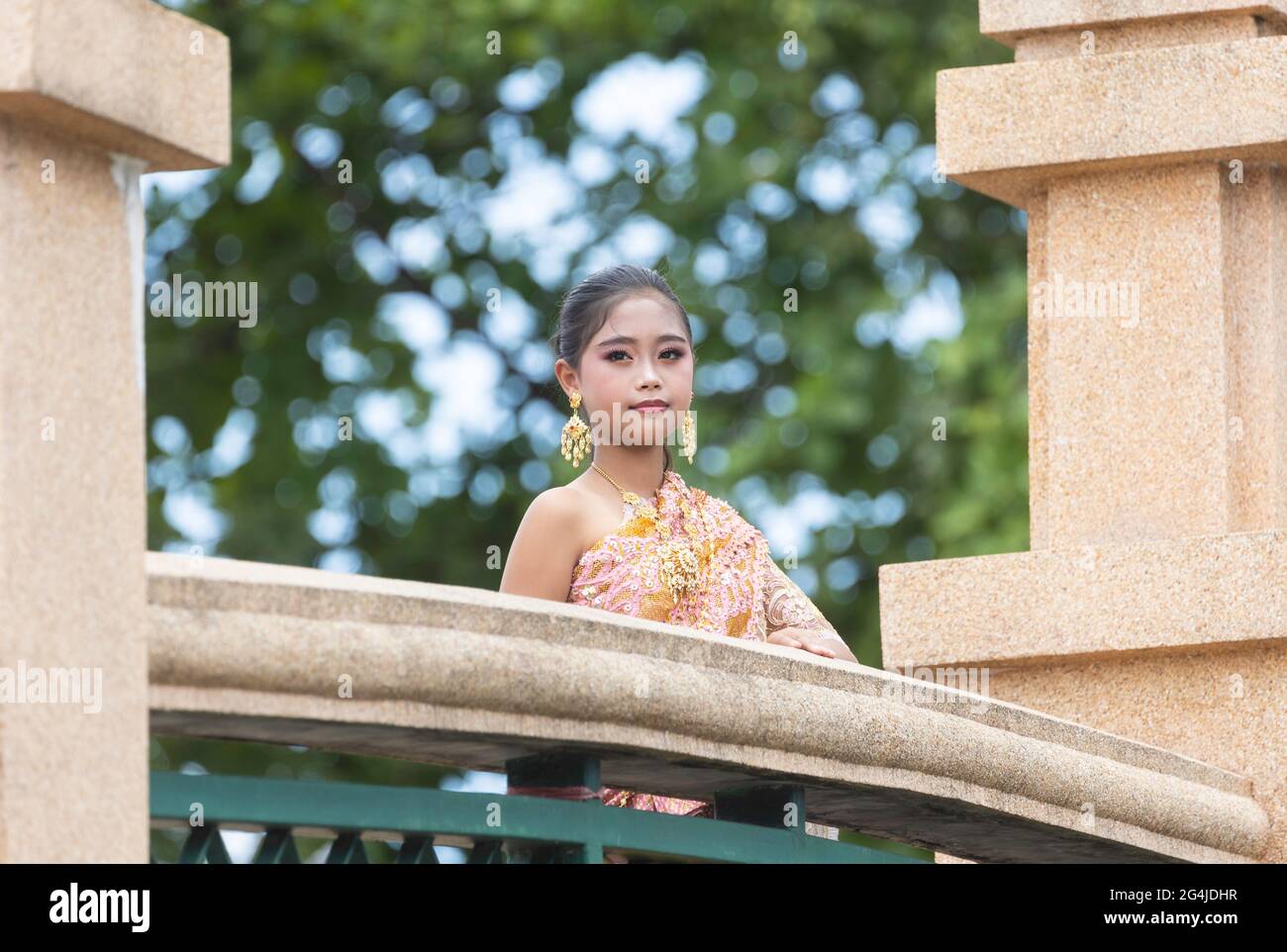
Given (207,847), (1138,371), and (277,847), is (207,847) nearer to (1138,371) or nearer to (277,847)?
(277,847)

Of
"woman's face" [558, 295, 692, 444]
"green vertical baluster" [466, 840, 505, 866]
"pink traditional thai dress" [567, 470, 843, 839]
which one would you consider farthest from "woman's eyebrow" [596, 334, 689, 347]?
"green vertical baluster" [466, 840, 505, 866]

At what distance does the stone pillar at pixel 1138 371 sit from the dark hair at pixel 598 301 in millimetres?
717

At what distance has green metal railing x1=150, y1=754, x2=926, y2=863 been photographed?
3031 mm

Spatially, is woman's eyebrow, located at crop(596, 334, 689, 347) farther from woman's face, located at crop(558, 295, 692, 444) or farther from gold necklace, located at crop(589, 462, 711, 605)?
gold necklace, located at crop(589, 462, 711, 605)

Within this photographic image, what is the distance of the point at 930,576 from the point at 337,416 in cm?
912

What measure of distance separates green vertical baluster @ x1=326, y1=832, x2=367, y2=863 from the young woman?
68.5 inches

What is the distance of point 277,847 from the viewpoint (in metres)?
3.09

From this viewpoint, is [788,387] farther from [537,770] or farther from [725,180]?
[537,770]

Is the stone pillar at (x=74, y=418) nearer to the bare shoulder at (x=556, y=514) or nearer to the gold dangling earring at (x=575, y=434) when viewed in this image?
the bare shoulder at (x=556, y=514)

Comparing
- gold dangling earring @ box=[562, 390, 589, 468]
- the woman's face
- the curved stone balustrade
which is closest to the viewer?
the curved stone balustrade

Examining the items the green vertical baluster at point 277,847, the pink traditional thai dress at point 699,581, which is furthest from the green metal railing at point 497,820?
the pink traditional thai dress at point 699,581

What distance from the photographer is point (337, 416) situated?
14.1 metres

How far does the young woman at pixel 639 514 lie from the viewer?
16.3 ft
